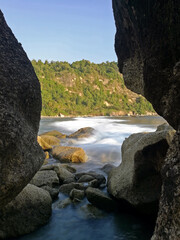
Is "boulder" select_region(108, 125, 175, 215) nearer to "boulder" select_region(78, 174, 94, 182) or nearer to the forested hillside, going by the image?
"boulder" select_region(78, 174, 94, 182)

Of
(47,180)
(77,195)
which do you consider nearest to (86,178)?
(47,180)

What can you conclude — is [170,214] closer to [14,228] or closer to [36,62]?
[14,228]

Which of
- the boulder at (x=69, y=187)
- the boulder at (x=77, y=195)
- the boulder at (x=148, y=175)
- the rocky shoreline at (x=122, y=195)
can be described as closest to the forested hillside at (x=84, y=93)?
the boulder at (x=69, y=187)

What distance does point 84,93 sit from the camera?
436 feet

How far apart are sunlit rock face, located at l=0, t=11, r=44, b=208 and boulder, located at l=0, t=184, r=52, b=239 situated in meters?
1.75

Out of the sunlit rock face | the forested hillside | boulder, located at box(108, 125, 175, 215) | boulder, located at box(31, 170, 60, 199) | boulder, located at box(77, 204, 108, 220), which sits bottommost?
boulder, located at box(77, 204, 108, 220)

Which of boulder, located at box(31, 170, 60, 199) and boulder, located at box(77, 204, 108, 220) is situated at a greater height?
boulder, located at box(31, 170, 60, 199)

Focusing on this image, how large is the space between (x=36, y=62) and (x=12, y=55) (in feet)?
470

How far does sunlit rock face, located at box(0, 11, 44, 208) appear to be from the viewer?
2713 millimetres

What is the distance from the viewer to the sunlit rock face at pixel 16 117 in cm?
271

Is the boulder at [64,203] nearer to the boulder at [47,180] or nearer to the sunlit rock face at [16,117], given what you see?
the boulder at [47,180]

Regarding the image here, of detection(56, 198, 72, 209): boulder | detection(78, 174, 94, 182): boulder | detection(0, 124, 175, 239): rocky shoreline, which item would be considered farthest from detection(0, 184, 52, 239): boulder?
detection(78, 174, 94, 182): boulder

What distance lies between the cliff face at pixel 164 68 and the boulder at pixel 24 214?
3.17m

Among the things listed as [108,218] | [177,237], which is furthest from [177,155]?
[108,218]
